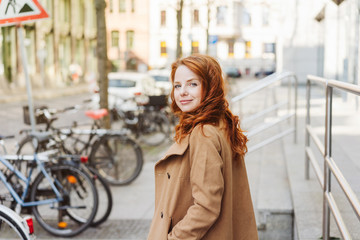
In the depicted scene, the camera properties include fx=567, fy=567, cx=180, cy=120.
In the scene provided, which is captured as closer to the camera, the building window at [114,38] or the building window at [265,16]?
the building window at [114,38]

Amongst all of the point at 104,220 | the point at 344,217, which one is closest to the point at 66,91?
the point at 104,220

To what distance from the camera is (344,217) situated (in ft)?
10.5

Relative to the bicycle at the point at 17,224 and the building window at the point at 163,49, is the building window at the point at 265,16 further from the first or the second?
the bicycle at the point at 17,224

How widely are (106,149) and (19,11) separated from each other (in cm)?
276

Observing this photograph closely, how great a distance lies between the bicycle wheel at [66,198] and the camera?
5219mm

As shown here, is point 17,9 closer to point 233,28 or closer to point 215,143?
point 215,143

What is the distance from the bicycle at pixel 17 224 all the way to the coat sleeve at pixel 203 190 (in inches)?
56.5

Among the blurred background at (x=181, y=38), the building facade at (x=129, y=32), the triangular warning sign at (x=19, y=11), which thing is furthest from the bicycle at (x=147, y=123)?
the building facade at (x=129, y=32)

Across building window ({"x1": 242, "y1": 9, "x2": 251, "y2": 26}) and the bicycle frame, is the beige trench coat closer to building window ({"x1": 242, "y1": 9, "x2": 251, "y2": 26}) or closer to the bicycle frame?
the bicycle frame

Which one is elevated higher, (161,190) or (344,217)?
(161,190)

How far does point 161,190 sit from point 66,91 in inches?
1289

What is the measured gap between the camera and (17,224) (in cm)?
342

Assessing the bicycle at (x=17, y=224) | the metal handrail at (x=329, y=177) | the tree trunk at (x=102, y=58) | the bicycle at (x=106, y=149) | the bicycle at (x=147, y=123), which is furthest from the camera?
the bicycle at (x=147, y=123)

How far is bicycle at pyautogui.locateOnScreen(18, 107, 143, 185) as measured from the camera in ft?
24.3
